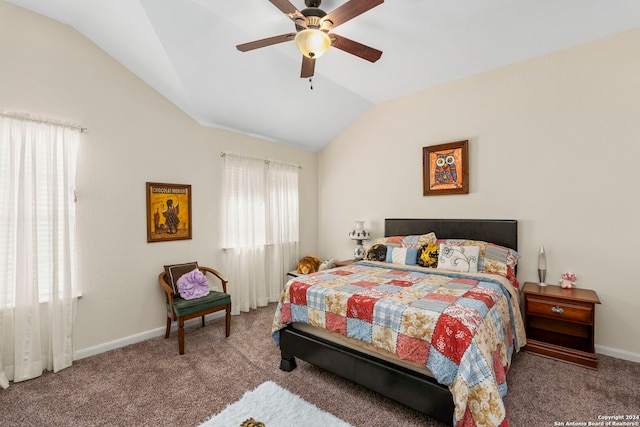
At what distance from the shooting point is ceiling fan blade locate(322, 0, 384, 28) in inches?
73.5

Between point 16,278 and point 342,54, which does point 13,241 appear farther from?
point 342,54

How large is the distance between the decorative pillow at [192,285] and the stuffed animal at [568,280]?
390 cm

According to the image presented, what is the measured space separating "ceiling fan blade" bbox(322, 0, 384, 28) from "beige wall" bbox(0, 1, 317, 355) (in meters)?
2.47

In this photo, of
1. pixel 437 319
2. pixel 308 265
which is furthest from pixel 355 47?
pixel 308 265

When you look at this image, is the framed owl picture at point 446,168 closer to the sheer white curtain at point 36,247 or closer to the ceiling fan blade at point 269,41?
the ceiling fan blade at point 269,41

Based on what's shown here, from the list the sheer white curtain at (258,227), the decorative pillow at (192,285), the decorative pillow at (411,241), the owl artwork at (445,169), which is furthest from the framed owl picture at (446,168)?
the decorative pillow at (192,285)

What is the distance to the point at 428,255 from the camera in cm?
336

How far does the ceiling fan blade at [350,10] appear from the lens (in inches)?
73.5

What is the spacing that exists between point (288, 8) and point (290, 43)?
1.16m

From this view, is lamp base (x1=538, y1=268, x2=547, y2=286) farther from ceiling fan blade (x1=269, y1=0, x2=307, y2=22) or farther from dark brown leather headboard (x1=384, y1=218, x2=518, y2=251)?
ceiling fan blade (x1=269, y1=0, x2=307, y2=22)

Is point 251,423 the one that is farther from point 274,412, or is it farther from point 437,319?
point 437,319

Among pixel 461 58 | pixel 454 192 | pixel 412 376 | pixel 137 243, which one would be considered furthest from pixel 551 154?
pixel 137 243

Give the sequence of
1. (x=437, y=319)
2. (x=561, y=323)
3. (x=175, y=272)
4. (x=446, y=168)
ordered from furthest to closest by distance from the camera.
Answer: (x=446, y=168) → (x=175, y=272) → (x=561, y=323) → (x=437, y=319)

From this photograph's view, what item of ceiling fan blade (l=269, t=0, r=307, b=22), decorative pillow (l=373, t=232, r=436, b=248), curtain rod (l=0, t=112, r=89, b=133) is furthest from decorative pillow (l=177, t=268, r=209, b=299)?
ceiling fan blade (l=269, t=0, r=307, b=22)
